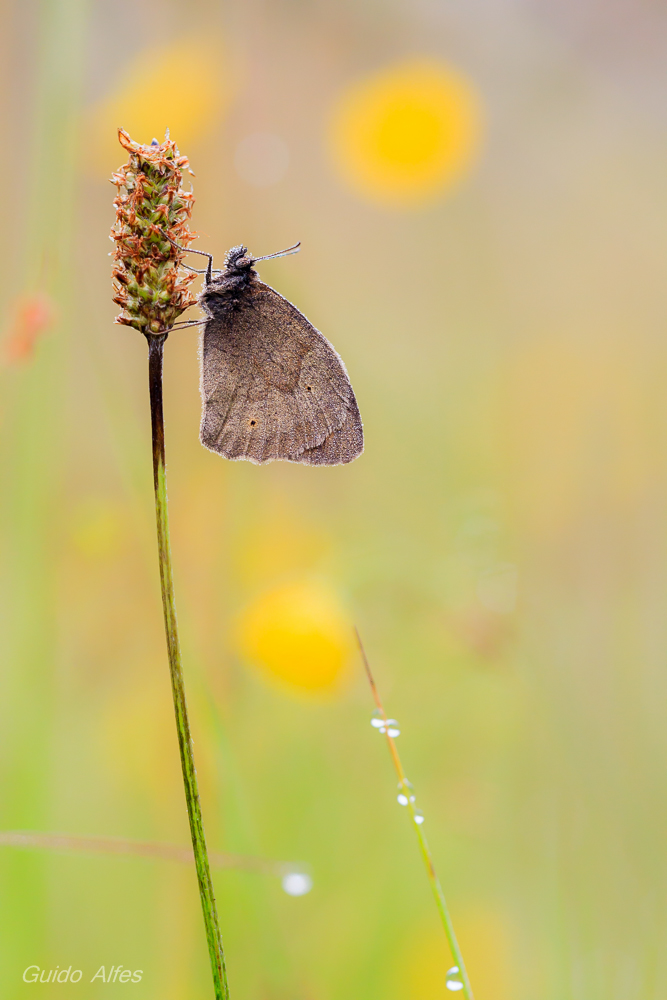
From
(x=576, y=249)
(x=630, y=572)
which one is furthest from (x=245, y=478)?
(x=576, y=249)

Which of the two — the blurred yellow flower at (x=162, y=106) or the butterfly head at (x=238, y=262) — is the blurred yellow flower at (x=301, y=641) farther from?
the blurred yellow flower at (x=162, y=106)

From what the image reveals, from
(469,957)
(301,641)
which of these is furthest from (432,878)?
(469,957)

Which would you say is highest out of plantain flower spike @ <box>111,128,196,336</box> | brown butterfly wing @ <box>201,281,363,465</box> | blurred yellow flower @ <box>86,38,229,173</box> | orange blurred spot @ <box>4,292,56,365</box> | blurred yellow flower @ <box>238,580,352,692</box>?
blurred yellow flower @ <box>86,38,229,173</box>

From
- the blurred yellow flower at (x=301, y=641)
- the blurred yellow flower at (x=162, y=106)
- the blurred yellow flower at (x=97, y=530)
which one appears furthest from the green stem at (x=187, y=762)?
the blurred yellow flower at (x=162, y=106)

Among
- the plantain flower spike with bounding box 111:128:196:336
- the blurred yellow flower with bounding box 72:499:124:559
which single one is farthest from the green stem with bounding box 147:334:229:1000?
the blurred yellow flower with bounding box 72:499:124:559

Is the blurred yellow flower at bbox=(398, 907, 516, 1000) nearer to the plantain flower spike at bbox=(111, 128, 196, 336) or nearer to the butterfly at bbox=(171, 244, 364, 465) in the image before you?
the butterfly at bbox=(171, 244, 364, 465)

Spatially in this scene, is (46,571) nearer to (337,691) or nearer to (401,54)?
(337,691)
